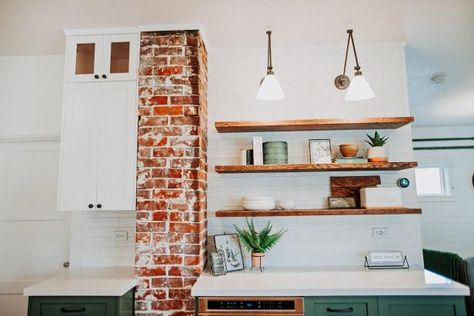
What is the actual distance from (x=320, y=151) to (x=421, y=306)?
1.23 metres

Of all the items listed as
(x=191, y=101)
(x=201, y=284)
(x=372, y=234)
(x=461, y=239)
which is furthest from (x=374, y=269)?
A: (x=461, y=239)

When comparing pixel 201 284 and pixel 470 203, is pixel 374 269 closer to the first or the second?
Answer: pixel 201 284

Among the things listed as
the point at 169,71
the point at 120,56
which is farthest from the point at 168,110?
the point at 120,56

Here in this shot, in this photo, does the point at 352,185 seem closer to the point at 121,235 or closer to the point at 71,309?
the point at 121,235

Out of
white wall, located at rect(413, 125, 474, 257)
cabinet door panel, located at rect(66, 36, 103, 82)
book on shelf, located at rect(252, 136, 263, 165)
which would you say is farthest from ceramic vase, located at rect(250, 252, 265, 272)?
white wall, located at rect(413, 125, 474, 257)

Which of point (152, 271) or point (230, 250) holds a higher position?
point (230, 250)

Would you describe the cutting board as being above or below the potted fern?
above

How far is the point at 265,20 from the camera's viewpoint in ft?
7.49

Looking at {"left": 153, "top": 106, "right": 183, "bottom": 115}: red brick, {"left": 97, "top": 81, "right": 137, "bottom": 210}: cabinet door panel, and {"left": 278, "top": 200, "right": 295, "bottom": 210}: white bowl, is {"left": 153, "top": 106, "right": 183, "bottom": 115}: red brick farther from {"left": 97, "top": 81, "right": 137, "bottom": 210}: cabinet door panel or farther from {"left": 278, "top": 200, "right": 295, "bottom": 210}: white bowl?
{"left": 278, "top": 200, "right": 295, "bottom": 210}: white bowl

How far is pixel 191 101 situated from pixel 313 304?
1586 mm

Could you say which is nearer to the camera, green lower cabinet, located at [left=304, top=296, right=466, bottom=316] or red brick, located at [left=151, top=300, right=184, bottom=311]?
green lower cabinet, located at [left=304, top=296, right=466, bottom=316]

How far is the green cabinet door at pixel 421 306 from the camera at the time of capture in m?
1.86

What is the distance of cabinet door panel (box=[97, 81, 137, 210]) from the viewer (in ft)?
7.45

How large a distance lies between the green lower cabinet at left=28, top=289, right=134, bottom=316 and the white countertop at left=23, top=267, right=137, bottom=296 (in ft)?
0.11
